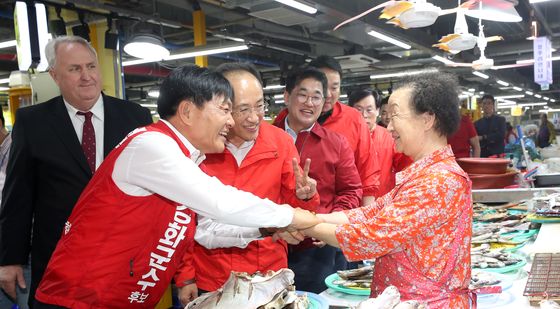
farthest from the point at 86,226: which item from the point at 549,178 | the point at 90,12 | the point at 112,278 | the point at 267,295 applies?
the point at 90,12

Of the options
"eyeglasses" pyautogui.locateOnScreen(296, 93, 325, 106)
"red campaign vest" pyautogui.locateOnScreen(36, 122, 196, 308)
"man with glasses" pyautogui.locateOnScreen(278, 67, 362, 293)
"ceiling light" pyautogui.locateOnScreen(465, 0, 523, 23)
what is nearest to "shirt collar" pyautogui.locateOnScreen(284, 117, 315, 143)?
"man with glasses" pyautogui.locateOnScreen(278, 67, 362, 293)

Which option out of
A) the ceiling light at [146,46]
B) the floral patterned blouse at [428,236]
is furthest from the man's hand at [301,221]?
the ceiling light at [146,46]

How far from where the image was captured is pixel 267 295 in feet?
5.42

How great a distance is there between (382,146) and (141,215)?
8.91 feet

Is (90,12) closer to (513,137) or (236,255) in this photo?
(236,255)

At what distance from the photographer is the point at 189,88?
182 centimetres

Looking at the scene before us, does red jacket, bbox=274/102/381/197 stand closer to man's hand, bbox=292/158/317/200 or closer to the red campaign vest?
man's hand, bbox=292/158/317/200

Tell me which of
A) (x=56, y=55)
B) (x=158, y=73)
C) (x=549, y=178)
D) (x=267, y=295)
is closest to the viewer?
(x=267, y=295)

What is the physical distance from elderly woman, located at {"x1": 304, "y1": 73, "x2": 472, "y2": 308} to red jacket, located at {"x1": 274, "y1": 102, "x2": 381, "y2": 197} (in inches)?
62.5

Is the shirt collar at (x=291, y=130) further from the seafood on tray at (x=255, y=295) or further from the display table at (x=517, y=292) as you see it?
the seafood on tray at (x=255, y=295)

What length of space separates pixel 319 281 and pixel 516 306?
94cm

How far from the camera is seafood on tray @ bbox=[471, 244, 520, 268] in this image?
7.93 ft

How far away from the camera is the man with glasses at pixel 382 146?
4.00 m

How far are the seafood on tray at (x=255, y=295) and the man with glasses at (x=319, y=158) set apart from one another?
890 mm
